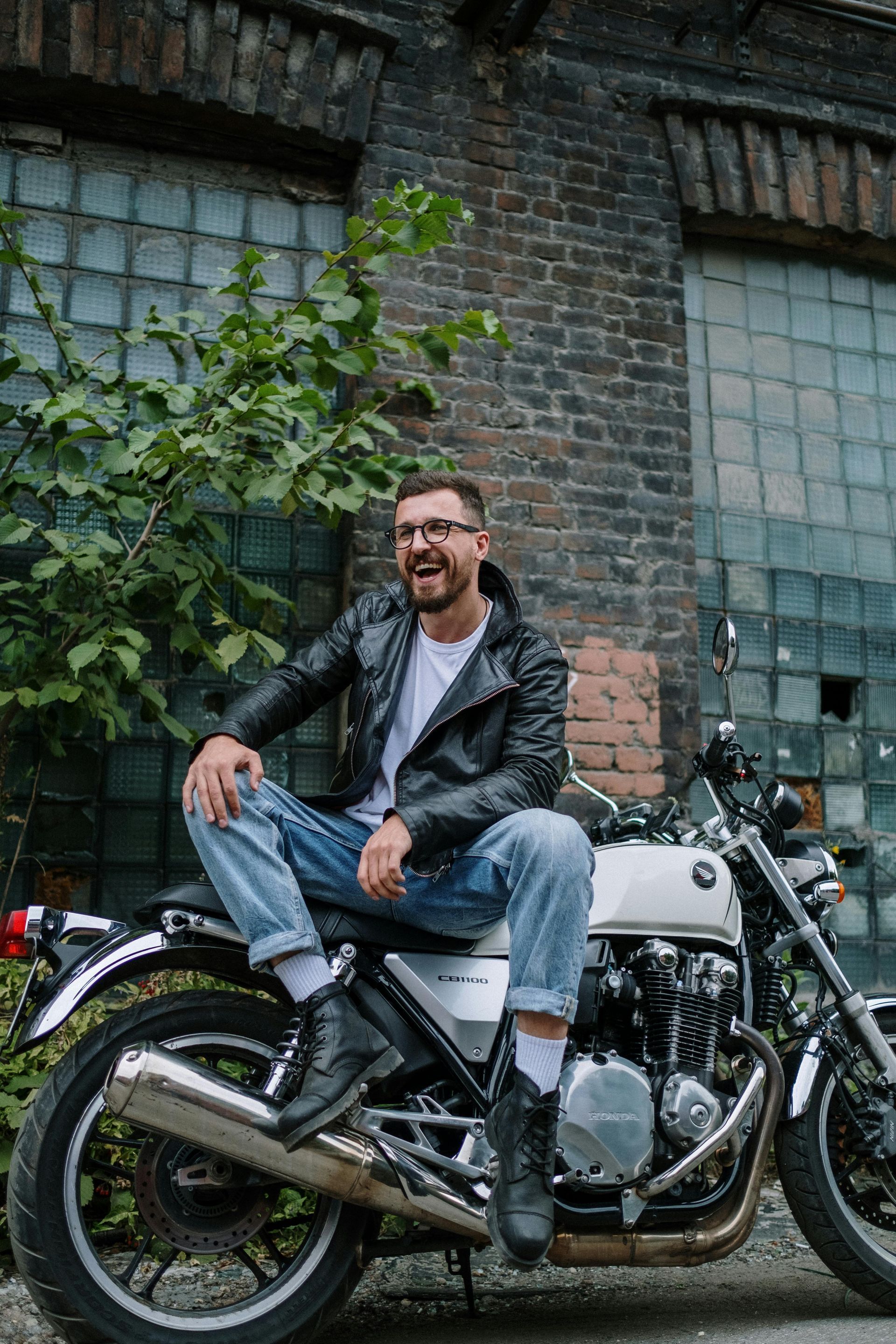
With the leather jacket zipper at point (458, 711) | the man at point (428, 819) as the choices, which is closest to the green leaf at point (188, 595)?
the man at point (428, 819)

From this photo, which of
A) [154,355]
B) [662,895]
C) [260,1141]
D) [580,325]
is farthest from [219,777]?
[580,325]

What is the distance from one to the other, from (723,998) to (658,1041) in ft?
0.63

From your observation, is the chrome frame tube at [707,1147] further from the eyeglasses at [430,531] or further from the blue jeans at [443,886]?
the eyeglasses at [430,531]

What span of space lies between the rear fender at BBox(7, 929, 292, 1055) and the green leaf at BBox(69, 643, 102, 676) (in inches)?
44.5

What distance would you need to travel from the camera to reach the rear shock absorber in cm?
299

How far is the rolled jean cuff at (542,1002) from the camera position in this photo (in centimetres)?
239

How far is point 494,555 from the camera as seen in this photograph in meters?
4.73

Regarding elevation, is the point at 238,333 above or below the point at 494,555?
above

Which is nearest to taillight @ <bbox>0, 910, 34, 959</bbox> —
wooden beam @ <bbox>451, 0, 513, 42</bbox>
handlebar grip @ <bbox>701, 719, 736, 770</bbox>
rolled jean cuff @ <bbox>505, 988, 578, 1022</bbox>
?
rolled jean cuff @ <bbox>505, 988, 578, 1022</bbox>

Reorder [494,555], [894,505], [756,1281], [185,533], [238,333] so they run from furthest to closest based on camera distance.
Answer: [894,505] → [494,555] → [185,533] → [238,333] → [756,1281]

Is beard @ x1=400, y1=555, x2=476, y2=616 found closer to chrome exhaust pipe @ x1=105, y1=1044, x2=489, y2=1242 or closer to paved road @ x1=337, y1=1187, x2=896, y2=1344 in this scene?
chrome exhaust pipe @ x1=105, y1=1044, x2=489, y2=1242

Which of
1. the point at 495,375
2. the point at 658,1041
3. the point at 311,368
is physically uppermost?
the point at 495,375

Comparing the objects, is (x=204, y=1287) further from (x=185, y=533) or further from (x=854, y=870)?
(x=854, y=870)

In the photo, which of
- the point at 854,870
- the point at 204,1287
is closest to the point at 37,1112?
the point at 204,1287
